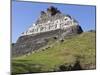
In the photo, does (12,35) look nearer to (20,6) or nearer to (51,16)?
(20,6)

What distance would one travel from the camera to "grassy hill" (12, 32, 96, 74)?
93.6 inches

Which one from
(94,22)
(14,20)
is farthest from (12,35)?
(94,22)

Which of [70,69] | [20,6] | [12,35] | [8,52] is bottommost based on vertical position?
[70,69]

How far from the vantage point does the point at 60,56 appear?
251 centimetres

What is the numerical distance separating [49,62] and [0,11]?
2.40 feet

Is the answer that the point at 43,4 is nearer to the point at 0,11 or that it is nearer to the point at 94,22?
the point at 0,11

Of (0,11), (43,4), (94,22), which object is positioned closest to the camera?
(0,11)

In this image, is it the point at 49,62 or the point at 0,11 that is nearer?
the point at 0,11

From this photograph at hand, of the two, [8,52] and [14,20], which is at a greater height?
[14,20]

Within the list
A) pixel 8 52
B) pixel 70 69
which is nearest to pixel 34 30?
pixel 8 52

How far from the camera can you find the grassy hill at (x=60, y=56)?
238 centimetres

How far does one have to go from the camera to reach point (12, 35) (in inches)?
92.0

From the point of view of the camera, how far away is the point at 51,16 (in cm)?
249

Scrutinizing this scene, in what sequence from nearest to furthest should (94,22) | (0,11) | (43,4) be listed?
(0,11) < (43,4) < (94,22)
